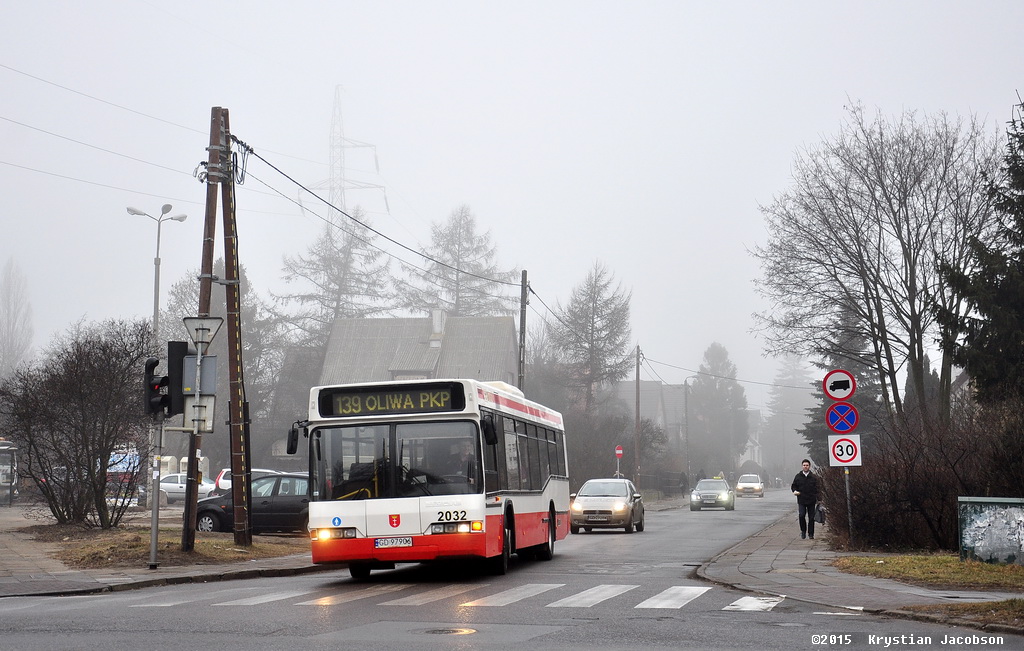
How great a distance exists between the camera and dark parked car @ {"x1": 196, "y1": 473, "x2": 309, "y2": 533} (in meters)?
25.9

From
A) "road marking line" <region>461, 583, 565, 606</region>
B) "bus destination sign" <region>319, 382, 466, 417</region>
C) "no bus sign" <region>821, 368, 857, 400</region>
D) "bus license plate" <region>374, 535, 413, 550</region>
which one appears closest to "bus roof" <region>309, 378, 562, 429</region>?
"bus destination sign" <region>319, 382, 466, 417</region>

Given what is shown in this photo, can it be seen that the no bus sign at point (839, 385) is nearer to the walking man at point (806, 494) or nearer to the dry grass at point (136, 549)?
the walking man at point (806, 494)

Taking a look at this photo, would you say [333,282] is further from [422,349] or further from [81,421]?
[81,421]

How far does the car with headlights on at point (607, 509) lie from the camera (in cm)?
3159

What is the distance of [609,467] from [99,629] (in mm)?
49740

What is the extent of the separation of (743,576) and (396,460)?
16.3 ft

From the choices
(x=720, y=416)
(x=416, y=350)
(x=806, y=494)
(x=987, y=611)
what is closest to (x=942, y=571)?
(x=987, y=611)

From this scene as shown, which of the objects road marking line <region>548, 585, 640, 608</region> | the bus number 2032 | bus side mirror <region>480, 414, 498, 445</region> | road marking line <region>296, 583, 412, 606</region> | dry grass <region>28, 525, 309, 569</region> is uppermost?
bus side mirror <region>480, 414, 498, 445</region>

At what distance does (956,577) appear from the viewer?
14.3m

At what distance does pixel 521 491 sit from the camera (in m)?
18.1

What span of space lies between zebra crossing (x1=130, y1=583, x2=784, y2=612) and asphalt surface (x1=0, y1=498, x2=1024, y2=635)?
2.92 feet

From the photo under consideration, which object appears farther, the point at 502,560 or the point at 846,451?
the point at 846,451

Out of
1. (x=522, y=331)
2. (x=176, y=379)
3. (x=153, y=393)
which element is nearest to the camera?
(x=153, y=393)

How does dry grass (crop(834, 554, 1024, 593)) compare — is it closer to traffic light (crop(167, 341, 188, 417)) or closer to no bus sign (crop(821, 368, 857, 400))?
no bus sign (crop(821, 368, 857, 400))
